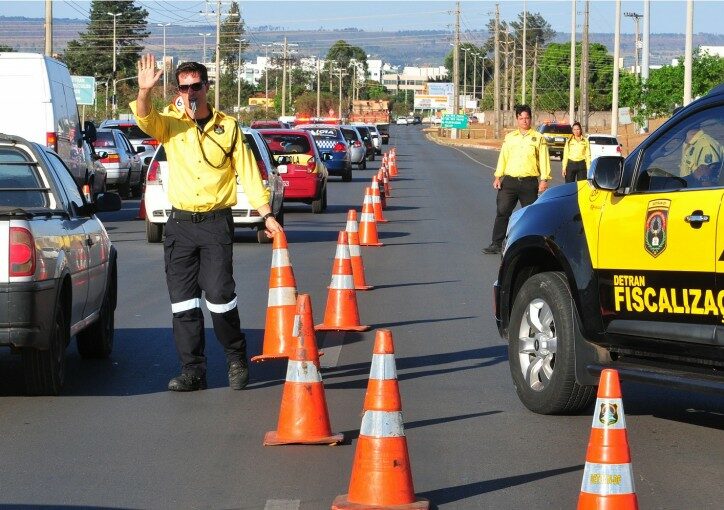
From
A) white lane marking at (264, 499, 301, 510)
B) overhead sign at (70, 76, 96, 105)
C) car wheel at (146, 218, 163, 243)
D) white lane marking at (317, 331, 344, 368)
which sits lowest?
white lane marking at (264, 499, 301, 510)

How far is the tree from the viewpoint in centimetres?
14025

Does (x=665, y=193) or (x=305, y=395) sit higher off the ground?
(x=665, y=193)

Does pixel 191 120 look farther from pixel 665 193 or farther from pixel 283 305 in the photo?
pixel 665 193

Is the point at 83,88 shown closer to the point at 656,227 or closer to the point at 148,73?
the point at 148,73

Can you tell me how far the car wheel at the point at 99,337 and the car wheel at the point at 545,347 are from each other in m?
3.17

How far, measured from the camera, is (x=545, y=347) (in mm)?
8484

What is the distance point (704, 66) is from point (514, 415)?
63.9 metres

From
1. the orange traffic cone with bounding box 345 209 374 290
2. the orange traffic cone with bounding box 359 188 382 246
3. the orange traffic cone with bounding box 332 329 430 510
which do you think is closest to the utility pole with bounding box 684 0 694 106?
the orange traffic cone with bounding box 359 188 382 246

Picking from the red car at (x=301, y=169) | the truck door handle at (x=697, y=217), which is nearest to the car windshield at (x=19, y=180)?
the truck door handle at (x=697, y=217)

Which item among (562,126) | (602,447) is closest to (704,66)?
(562,126)

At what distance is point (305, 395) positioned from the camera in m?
7.58

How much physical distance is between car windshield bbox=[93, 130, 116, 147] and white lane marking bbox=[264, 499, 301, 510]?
2807cm

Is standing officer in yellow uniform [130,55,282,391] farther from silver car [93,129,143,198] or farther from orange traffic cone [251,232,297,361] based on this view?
silver car [93,129,143,198]

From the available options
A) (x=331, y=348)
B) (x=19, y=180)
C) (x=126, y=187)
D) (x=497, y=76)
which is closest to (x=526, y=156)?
(x=331, y=348)
